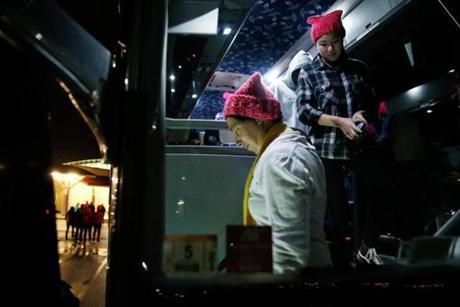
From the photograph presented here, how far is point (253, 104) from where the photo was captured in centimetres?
247

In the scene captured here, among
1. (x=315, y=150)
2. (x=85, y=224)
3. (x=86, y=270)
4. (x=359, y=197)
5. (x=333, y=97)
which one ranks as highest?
(x=333, y=97)

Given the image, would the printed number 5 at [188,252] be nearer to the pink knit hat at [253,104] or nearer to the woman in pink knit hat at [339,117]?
the pink knit hat at [253,104]

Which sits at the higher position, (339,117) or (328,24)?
(328,24)

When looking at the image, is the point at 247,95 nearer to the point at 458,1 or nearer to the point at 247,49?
the point at 458,1

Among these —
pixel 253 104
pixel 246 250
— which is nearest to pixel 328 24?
pixel 253 104

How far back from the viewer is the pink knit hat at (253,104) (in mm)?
2477

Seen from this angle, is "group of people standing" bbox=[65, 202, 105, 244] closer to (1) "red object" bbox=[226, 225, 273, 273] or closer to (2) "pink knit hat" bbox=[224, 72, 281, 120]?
(2) "pink knit hat" bbox=[224, 72, 281, 120]

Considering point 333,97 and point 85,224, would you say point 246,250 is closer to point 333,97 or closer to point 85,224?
point 333,97

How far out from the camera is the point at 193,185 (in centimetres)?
340

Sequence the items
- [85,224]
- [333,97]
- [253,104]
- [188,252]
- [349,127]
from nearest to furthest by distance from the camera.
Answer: [188,252] → [253,104] → [349,127] → [333,97] → [85,224]

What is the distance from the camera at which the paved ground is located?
21.2 ft

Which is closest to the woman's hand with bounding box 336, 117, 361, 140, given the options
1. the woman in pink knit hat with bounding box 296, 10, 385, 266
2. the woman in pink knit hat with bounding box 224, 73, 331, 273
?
the woman in pink knit hat with bounding box 296, 10, 385, 266

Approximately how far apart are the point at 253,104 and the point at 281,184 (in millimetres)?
880

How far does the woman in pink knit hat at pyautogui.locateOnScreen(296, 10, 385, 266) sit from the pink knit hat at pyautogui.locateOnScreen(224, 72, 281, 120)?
28.1 inches
